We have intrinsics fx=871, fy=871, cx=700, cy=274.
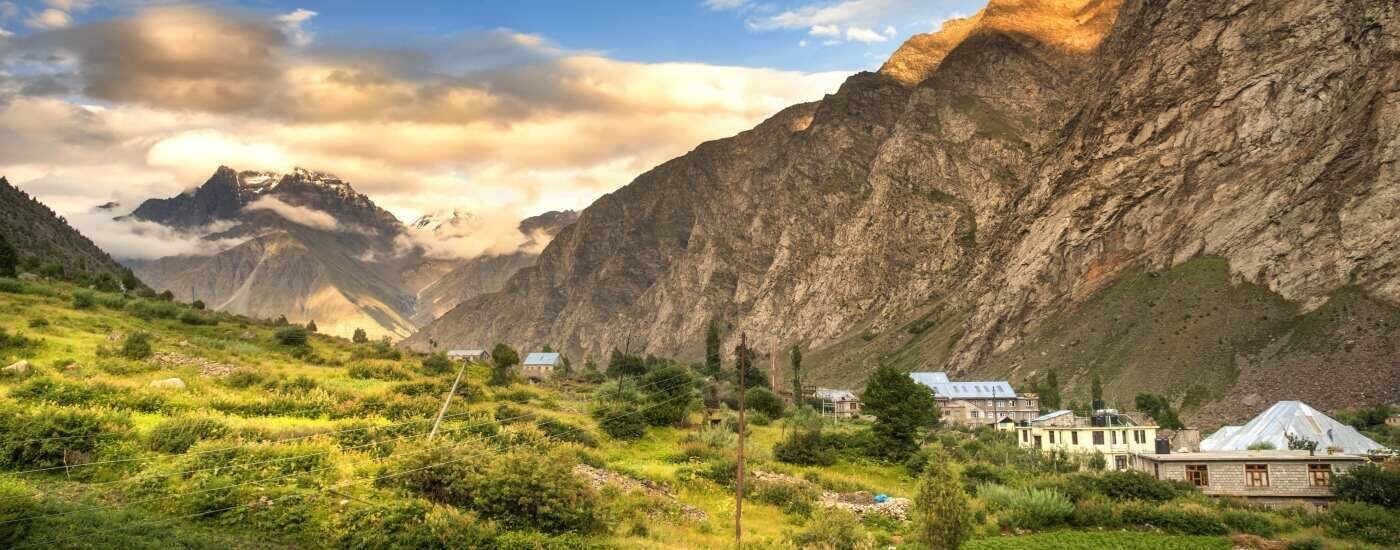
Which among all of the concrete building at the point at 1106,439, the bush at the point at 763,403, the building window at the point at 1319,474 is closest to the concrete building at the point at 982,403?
the concrete building at the point at 1106,439

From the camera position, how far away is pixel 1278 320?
130 m

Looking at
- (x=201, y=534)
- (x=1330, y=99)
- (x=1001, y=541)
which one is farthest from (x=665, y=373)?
(x=1330, y=99)

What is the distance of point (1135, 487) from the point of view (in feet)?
154

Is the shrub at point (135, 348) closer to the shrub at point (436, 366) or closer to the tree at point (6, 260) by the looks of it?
the shrub at point (436, 366)

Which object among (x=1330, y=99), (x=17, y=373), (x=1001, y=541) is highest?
(x=1330, y=99)

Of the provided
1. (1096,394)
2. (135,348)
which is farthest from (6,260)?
(1096,394)

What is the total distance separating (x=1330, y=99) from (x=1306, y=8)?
800 inches

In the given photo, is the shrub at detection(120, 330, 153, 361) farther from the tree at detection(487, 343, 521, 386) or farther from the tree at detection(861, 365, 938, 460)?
the tree at detection(861, 365, 938, 460)

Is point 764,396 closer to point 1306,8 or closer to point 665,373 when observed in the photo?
point 665,373

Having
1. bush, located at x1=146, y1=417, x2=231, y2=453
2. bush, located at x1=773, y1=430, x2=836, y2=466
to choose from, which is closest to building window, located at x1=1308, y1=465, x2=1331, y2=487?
bush, located at x1=773, y1=430, x2=836, y2=466

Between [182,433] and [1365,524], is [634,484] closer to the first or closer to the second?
[182,433]

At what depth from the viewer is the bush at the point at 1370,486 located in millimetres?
44156

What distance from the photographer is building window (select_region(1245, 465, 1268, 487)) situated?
50594 mm

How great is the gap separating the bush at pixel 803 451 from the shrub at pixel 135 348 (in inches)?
1376
